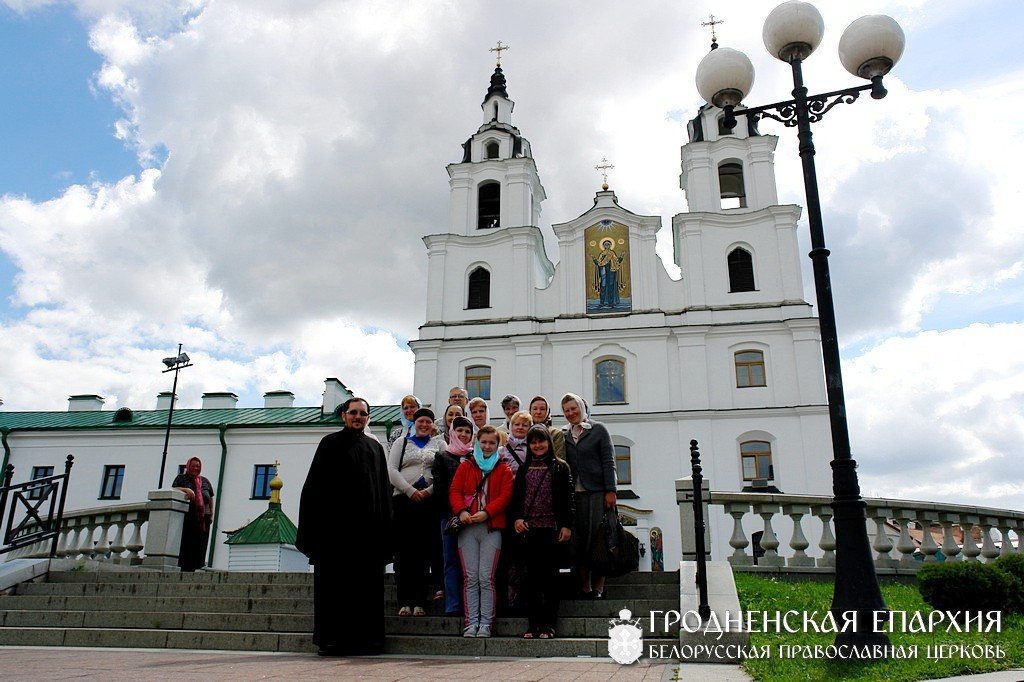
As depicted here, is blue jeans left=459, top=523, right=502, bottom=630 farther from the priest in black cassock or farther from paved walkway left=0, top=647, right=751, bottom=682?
the priest in black cassock

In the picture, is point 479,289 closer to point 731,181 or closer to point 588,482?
point 731,181

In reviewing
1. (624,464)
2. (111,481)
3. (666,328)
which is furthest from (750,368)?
(111,481)

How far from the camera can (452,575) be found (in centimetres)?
650

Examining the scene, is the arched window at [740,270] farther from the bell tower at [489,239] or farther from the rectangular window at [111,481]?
the rectangular window at [111,481]

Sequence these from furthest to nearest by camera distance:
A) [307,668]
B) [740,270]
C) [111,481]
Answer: [111,481], [740,270], [307,668]

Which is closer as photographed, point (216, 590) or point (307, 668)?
point (307, 668)

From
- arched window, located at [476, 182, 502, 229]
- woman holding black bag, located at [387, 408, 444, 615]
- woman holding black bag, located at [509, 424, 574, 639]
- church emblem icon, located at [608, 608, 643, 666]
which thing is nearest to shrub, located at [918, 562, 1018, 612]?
church emblem icon, located at [608, 608, 643, 666]

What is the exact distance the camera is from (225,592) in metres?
7.73

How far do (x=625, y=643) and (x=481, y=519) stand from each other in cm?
151

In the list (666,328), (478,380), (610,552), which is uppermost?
(666,328)

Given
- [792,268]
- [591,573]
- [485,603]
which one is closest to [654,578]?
[591,573]

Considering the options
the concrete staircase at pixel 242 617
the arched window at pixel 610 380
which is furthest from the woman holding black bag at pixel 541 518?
the arched window at pixel 610 380

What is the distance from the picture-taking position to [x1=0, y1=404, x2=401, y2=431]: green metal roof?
89.1 feet

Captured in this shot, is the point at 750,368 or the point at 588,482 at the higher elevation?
the point at 750,368
